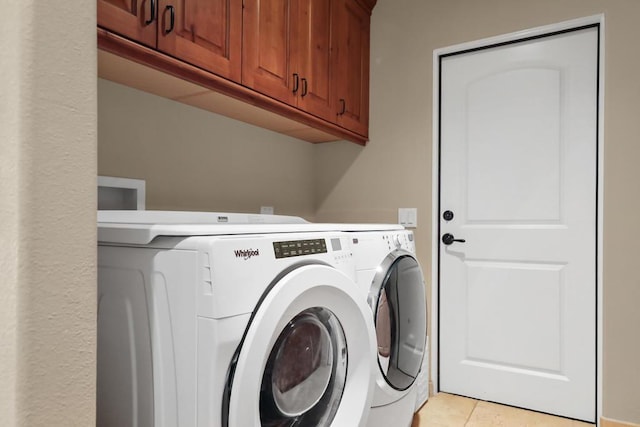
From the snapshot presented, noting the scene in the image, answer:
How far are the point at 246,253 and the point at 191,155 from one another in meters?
1.08

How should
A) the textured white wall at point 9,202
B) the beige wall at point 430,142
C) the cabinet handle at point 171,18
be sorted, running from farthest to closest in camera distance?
the beige wall at point 430,142
the cabinet handle at point 171,18
the textured white wall at point 9,202

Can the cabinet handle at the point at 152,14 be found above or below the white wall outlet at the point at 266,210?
above

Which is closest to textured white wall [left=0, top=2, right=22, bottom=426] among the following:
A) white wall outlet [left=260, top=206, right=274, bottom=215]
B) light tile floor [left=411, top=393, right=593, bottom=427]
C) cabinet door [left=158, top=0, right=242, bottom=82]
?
cabinet door [left=158, top=0, right=242, bottom=82]

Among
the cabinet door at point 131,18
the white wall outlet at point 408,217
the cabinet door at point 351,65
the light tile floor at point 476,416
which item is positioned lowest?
the light tile floor at point 476,416

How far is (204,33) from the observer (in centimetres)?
140

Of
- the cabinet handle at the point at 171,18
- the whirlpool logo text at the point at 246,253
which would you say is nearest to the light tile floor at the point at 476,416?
the whirlpool logo text at the point at 246,253

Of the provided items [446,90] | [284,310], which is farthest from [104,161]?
[446,90]

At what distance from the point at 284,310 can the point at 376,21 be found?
2.12 metres

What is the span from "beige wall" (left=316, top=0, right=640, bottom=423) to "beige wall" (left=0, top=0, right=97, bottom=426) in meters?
1.97

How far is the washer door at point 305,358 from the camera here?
845 mm

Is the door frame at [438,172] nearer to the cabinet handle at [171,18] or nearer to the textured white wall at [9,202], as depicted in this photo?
the cabinet handle at [171,18]

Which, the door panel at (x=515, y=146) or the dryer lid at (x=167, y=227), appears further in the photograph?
the door panel at (x=515, y=146)

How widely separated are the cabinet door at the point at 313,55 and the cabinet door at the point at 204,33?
1.23 feet

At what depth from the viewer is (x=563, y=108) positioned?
202 centimetres
